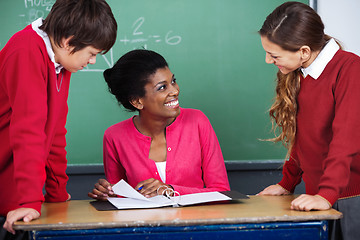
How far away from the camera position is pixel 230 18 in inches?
99.1

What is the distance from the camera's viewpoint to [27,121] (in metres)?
1.35

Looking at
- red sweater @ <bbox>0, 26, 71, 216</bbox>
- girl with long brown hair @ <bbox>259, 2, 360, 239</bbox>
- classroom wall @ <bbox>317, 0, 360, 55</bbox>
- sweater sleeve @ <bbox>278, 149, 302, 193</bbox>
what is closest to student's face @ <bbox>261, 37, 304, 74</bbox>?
girl with long brown hair @ <bbox>259, 2, 360, 239</bbox>

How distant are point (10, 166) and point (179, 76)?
127cm

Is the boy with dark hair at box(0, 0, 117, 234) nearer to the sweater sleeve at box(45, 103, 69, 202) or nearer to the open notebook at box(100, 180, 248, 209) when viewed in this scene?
the sweater sleeve at box(45, 103, 69, 202)

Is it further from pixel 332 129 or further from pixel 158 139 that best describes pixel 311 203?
pixel 158 139

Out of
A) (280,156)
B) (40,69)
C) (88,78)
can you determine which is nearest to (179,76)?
(88,78)

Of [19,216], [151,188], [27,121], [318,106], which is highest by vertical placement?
[27,121]

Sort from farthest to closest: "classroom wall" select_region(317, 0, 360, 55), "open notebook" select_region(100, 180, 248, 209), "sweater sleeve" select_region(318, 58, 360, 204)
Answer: "classroom wall" select_region(317, 0, 360, 55) < "open notebook" select_region(100, 180, 248, 209) < "sweater sleeve" select_region(318, 58, 360, 204)

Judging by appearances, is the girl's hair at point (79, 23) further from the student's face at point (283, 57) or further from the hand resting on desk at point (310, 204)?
the hand resting on desk at point (310, 204)

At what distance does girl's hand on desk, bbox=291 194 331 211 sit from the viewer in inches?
53.8

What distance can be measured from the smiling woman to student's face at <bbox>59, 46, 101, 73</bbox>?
0.53 m

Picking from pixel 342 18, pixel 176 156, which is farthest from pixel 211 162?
pixel 342 18

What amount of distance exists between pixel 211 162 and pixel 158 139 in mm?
278

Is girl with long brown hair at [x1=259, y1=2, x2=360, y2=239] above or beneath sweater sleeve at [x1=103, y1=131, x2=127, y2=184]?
above
